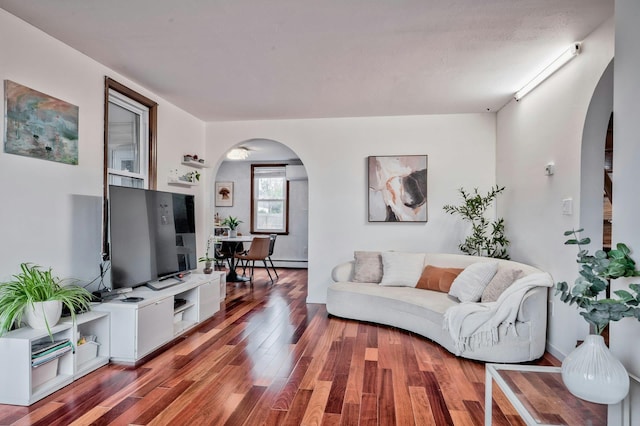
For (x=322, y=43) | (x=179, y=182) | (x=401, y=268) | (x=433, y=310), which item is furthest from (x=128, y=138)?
(x=433, y=310)

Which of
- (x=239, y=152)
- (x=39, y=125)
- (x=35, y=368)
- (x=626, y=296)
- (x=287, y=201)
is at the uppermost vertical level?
(x=239, y=152)

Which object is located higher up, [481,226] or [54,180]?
[54,180]

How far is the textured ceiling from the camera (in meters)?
2.38

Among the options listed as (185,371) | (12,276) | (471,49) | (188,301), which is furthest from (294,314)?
(471,49)

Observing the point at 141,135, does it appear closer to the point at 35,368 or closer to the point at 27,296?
the point at 27,296

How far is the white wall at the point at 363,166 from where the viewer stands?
4.88m

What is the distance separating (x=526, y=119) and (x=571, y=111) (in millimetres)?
915

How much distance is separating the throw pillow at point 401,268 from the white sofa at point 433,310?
105mm

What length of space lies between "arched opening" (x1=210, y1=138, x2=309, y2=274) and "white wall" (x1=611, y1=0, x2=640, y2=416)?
6962 mm

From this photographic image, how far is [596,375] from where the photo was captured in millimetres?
1394

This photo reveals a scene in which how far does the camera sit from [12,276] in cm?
254

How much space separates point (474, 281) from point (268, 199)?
5857 mm

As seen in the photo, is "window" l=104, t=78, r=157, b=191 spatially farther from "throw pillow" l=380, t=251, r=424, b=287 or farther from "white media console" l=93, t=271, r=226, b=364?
"throw pillow" l=380, t=251, r=424, b=287

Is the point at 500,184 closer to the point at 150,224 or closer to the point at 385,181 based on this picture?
the point at 385,181
